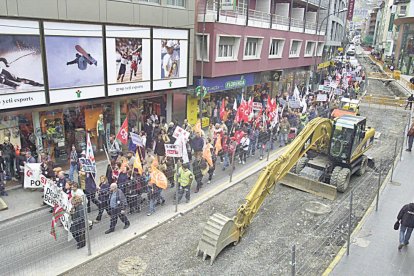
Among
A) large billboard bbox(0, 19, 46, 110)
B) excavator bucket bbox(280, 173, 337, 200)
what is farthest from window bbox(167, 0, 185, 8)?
excavator bucket bbox(280, 173, 337, 200)

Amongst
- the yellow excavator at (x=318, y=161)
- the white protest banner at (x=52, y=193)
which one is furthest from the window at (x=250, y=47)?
the white protest banner at (x=52, y=193)

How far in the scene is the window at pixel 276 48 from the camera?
30641 mm

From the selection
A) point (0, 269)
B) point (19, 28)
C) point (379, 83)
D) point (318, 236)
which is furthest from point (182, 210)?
point (379, 83)

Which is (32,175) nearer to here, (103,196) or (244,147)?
(103,196)

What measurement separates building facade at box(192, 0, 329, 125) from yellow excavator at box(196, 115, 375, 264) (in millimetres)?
9547

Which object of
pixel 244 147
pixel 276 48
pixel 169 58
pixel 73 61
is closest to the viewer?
pixel 73 61

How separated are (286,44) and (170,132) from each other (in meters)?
19.4

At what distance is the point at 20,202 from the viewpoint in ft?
40.7

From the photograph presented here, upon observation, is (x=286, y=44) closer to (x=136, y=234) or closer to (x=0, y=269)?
(x=136, y=234)

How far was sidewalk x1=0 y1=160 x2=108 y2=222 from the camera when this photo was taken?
38.1ft

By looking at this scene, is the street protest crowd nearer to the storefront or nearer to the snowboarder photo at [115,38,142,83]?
the snowboarder photo at [115,38,142,83]

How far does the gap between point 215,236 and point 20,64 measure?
933cm

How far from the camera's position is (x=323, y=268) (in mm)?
9523

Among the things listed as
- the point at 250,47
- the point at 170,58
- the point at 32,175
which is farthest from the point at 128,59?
the point at 250,47
